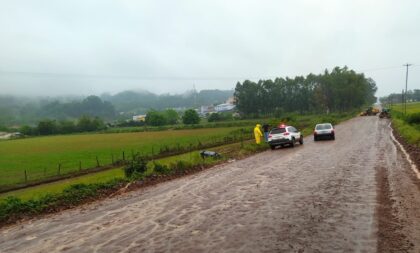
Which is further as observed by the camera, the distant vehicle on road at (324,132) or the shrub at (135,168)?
the distant vehicle on road at (324,132)

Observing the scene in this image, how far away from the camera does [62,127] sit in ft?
461

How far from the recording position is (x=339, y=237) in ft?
27.0

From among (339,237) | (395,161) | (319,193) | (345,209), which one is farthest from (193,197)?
(395,161)

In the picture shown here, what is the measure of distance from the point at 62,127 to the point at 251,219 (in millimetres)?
139339

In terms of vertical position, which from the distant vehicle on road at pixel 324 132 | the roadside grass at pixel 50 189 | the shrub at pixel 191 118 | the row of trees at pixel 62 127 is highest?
the distant vehicle on road at pixel 324 132

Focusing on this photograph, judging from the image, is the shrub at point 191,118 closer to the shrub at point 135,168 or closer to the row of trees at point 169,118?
the row of trees at point 169,118

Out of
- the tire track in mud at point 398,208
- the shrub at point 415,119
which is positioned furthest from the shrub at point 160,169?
the shrub at point 415,119

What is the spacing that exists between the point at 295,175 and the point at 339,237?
29.7 ft

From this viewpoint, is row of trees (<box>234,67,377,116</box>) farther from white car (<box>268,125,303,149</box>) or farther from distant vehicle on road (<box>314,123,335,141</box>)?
white car (<box>268,125,303,149</box>)

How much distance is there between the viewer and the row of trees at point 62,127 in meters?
136

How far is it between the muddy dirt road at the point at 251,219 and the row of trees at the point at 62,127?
12965 cm

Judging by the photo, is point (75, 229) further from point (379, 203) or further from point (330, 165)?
point (330, 165)

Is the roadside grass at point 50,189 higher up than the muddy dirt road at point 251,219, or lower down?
lower down

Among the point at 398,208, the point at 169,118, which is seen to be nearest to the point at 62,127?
the point at 169,118
